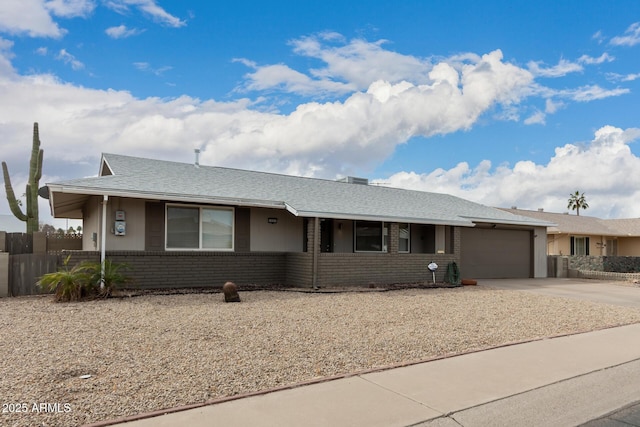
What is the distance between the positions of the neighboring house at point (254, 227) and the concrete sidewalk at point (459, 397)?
8279mm

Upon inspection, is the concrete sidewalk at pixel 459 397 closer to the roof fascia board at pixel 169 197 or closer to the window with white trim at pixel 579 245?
the roof fascia board at pixel 169 197

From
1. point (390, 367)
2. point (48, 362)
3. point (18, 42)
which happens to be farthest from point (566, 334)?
point (18, 42)

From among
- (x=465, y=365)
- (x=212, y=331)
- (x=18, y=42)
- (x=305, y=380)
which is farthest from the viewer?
(x=18, y=42)

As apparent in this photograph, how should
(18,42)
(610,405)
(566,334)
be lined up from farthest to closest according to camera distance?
(18,42) < (566,334) < (610,405)

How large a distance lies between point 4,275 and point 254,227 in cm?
675

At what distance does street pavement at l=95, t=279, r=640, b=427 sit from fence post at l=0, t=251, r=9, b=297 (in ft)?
31.5

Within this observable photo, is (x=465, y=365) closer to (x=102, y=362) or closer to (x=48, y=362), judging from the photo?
(x=102, y=362)

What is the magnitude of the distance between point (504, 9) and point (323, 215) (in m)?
8.55

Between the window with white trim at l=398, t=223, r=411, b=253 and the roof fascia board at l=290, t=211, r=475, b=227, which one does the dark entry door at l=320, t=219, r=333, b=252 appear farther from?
the window with white trim at l=398, t=223, r=411, b=253

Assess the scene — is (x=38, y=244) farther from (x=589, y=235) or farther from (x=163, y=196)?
(x=589, y=235)

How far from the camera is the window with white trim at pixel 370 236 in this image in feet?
57.9

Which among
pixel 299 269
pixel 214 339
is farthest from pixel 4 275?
pixel 299 269

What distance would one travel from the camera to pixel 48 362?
591 cm

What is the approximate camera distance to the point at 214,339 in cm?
729
